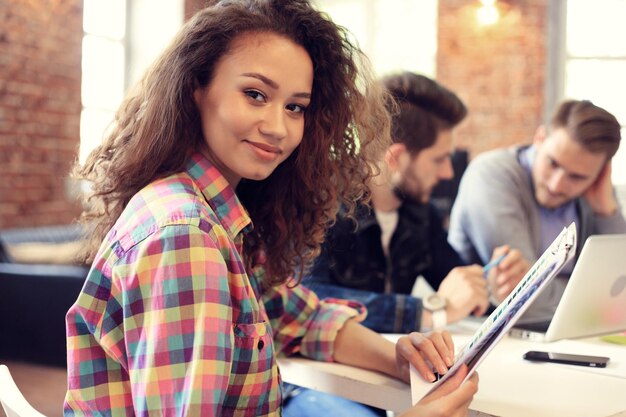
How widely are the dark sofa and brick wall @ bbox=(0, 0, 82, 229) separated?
4.38ft

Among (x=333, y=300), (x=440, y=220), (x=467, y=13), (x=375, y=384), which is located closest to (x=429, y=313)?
(x=333, y=300)

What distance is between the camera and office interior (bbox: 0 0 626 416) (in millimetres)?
4641

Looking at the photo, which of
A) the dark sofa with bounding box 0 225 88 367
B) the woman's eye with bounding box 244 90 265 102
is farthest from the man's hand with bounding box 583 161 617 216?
the dark sofa with bounding box 0 225 88 367

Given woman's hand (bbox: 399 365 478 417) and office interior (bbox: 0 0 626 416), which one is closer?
woman's hand (bbox: 399 365 478 417)

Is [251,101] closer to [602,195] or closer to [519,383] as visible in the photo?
[519,383]

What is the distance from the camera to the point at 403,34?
662cm

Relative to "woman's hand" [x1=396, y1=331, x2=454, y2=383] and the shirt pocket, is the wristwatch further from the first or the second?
the shirt pocket

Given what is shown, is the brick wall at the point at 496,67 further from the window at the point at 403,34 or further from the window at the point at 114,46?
the window at the point at 114,46

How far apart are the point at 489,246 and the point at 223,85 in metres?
1.56

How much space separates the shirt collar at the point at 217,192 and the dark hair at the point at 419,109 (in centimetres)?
121

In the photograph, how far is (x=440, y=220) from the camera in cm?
247

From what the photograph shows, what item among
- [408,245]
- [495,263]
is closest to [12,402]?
[495,263]

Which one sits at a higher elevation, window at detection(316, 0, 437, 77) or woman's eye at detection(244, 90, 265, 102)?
window at detection(316, 0, 437, 77)

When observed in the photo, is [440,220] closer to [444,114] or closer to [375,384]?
[444,114]
